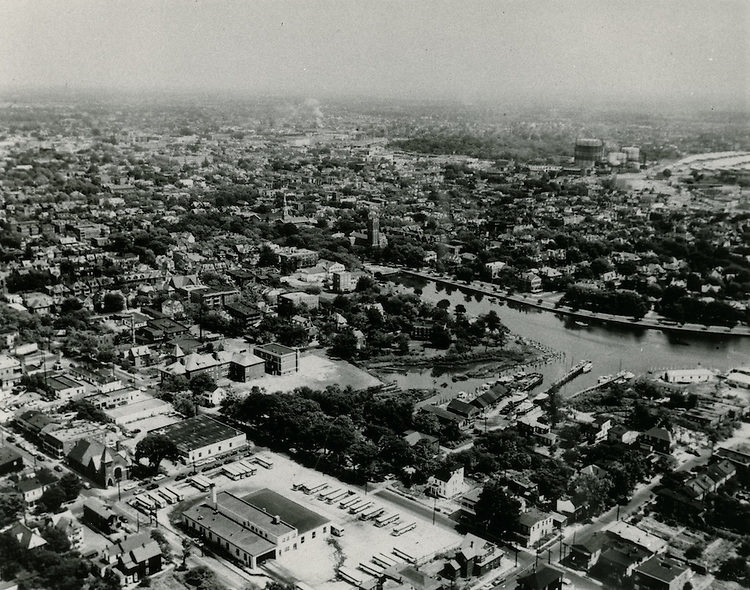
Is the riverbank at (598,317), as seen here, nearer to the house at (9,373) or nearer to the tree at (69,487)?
the house at (9,373)

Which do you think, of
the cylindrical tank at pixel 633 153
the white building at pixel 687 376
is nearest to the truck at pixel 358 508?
the white building at pixel 687 376

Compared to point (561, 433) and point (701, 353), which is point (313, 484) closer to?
point (561, 433)

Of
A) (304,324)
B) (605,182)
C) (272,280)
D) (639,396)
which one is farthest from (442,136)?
(639,396)

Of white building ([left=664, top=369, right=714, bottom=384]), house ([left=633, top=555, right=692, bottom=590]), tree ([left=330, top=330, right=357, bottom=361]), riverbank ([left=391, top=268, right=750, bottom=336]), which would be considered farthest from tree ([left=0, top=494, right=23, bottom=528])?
riverbank ([left=391, top=268, right=750, bottom=336])

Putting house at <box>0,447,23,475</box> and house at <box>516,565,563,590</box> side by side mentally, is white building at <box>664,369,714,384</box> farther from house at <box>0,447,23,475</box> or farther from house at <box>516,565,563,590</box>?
house at <box>0,447,23,475</box>

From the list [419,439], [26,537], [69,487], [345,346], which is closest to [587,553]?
[419,439]

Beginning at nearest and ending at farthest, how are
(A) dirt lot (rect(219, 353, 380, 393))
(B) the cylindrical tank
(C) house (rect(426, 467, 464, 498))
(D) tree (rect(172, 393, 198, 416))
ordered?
(C) house (rect(426, 467, 464, 498)) → (D) tree (rect(172, 393, 198, 416)) → (A) dirt lot (rect(219, 353, 380, 393)) → (B) the cylindrical tank
